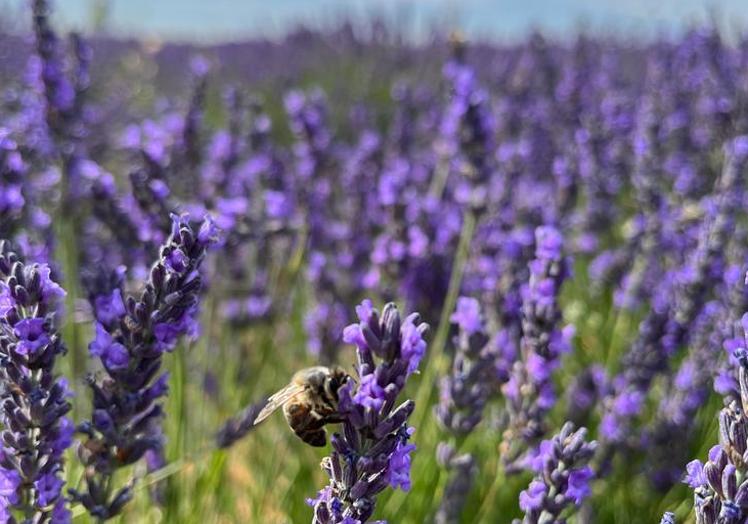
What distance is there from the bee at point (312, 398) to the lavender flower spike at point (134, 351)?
0.22 metres

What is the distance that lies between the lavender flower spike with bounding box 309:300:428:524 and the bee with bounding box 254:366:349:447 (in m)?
0.28

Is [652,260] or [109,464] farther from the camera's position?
[652,260]

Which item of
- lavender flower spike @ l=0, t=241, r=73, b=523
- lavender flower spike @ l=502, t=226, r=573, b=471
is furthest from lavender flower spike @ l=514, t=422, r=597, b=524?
lavender flower spike @ l=0, t=241, r=73, b=523

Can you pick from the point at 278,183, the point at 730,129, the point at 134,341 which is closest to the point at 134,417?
the point at 134,341

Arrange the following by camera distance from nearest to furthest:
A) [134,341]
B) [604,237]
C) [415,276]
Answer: [134,341]
[415,276]
[604,237]

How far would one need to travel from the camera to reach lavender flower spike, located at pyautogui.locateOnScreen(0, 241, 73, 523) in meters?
1.34

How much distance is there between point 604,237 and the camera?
201 inches

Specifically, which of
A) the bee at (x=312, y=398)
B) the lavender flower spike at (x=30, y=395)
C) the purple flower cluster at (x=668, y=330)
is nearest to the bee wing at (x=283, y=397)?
the bee at (x=312, y=398)

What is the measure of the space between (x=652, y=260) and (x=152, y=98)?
26.4 feet

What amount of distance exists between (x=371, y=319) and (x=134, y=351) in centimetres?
49

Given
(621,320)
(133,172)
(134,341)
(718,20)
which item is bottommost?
(621,320)

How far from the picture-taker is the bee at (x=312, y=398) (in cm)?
154

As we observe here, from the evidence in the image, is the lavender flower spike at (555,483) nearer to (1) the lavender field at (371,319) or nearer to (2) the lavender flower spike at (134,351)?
(1) the lavender field at (371,319)

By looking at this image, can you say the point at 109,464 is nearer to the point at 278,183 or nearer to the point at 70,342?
the point at 70,342
